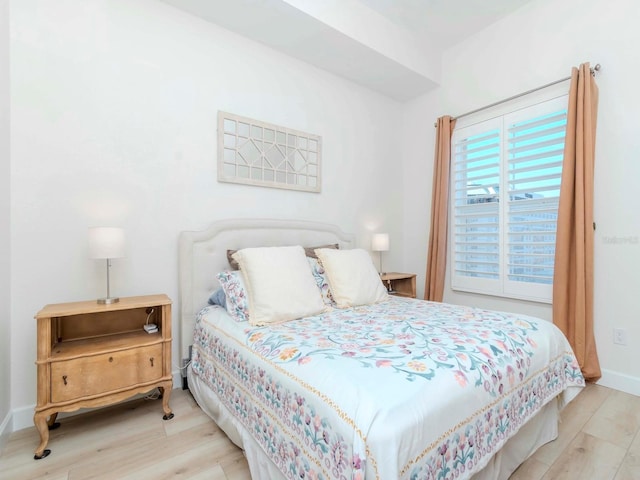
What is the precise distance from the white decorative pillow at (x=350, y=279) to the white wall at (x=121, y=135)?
2.34ft

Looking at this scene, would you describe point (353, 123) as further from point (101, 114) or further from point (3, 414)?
point (3, 414)

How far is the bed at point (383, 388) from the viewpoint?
0.93 meters

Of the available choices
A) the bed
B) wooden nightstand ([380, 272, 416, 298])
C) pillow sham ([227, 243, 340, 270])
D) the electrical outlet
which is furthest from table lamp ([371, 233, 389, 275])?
the electrical outlet

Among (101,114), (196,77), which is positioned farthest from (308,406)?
(196,77)

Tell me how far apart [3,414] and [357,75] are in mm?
3589

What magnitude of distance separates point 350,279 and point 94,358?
1.56 meters

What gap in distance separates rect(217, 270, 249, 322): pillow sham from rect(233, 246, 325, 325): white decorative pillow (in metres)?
0.05

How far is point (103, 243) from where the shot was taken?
5.90ft

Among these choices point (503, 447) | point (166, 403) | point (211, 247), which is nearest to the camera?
point (503, 447)

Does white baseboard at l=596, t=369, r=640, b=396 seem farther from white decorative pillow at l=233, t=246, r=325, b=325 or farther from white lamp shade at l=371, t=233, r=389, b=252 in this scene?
white decorative pillow at l=233, t=246, r=325, b=325

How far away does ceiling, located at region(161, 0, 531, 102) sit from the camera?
2.38m

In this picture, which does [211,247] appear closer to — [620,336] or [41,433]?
[41,433]

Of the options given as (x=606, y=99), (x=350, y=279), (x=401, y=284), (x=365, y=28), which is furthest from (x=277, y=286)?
(x=606, y=99)

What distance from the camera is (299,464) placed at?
108cm
